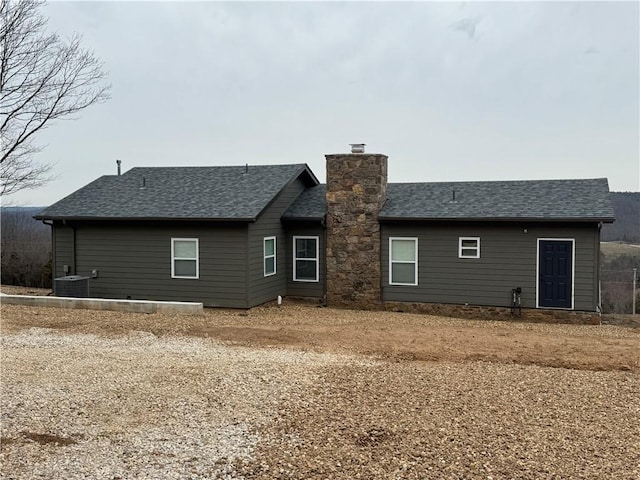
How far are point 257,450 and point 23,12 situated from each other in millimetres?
15744

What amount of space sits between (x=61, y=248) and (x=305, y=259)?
273 inches

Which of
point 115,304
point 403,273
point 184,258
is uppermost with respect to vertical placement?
point 184,258

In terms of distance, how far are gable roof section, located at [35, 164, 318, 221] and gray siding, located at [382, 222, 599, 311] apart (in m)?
3.61

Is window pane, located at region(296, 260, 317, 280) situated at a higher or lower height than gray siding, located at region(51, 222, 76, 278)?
lower

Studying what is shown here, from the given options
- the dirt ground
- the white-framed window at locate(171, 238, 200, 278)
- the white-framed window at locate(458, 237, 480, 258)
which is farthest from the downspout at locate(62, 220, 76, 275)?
the white-framed window at locate(458, 237, 480, 258)

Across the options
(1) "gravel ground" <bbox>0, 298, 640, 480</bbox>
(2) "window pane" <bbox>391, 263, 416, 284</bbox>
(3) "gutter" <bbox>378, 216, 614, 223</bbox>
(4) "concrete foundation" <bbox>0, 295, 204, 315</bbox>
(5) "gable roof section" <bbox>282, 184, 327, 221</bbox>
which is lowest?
(1) "gravel ground" <bbox>0, 298, 640, 480</bbox>

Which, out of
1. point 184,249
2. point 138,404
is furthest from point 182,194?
point 138,404

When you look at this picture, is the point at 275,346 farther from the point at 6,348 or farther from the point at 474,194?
the point at 474,194

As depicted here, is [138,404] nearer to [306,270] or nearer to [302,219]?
[302,219]

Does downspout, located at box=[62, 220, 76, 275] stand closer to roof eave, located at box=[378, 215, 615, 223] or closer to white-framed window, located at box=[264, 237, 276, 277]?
white-framed window, located at box=[264, 237, 276, 277]

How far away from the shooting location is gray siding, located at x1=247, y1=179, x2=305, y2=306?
16016 mm

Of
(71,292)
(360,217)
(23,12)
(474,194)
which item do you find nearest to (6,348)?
(71,292)

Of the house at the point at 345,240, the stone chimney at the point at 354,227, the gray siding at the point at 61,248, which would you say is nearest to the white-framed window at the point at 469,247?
the house at the point at 345,240

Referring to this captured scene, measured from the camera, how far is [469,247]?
16062 mm
